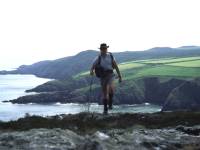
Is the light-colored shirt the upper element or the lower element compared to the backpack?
upper

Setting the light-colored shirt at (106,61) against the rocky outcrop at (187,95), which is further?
the rocky outcrop at (187,95)

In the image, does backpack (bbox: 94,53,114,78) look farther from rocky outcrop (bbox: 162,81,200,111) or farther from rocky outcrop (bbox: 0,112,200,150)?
rocky outcrop (bbox: 162,81,200,111)

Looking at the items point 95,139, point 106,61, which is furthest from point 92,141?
point 106,61

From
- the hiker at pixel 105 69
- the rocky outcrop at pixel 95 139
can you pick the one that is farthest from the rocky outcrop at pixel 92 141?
the hiker at pixel 105 69

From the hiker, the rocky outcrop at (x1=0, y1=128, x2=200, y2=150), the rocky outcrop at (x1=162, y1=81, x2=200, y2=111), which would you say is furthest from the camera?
the rocky outcrop at (x1=162, y1=81, x2=200, y2=111)

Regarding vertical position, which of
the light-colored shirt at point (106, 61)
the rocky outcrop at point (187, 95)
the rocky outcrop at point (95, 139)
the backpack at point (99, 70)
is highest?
the light-colored shirt at point (106, 61)

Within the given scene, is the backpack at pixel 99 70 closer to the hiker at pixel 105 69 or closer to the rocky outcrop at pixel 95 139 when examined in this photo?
the hiker at pixel 105 69

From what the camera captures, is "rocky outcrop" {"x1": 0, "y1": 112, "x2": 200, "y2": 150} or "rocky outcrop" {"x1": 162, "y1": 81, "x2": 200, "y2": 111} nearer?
"rocky outcrop" {"x1": 0, "y1": 112, "x2": 200, "y2": 150}

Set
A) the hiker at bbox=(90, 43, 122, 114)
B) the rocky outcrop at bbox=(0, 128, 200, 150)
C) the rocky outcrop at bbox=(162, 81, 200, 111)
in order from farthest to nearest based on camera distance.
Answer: the rocky outcrop at bbox=(162, 81, 200, 111)
the hiker at bbox=(90, 43, 122, 114)
the rocky outcrop at bbox=(0, 128, 200, 150)

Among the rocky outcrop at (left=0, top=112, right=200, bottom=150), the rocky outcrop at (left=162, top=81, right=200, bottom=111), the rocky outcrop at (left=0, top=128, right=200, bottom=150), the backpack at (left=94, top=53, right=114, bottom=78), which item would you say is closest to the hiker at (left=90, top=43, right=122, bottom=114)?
the backpack at (left=94, top=53, right=114, bottom=78)

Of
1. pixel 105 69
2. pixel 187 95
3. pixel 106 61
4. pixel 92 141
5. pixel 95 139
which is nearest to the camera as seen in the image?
pixel 92 141

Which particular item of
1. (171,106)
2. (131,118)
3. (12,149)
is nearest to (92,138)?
(12,149)

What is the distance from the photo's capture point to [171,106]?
173250 millimetres

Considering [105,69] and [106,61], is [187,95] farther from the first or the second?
[106,61]
